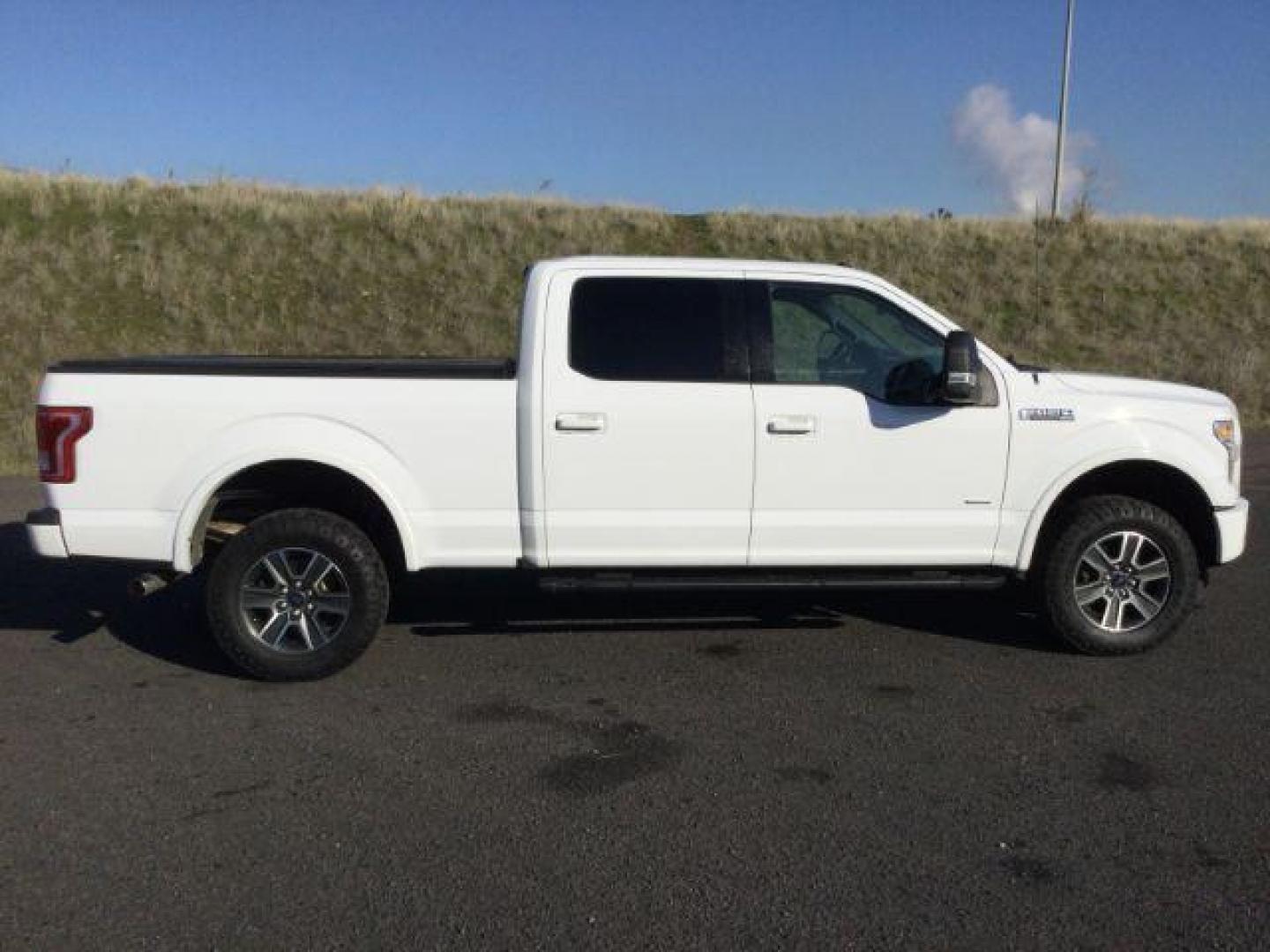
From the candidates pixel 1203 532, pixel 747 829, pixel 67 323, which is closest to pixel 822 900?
pixel 747 829

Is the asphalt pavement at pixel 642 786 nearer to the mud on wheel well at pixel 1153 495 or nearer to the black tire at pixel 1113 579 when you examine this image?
the black tire at pixel 1113 579

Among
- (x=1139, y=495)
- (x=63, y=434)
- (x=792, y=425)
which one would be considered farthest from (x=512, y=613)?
(x=1139, y=495)

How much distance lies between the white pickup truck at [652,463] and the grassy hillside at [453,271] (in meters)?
12.4

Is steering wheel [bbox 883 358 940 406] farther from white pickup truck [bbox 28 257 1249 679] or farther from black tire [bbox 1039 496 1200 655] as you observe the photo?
black tire [bbox 1039 496 1200 655]

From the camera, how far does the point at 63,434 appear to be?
Result: 17.0 feet

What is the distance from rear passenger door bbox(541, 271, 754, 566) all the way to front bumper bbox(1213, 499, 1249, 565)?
8.27ft

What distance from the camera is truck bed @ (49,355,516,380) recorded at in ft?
17.3

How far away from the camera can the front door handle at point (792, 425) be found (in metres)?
5.45

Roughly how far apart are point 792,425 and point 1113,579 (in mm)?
1937

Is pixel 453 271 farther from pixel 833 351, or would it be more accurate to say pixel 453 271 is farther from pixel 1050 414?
pixel 1050 414

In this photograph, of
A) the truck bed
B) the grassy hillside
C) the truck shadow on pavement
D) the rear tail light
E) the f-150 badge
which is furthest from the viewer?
the grassy hillside

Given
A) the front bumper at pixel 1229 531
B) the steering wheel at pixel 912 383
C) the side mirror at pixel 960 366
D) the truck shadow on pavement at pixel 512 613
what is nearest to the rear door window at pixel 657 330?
the steering wheel at pixel 912 383

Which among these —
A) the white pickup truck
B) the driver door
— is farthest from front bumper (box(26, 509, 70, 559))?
the driver door

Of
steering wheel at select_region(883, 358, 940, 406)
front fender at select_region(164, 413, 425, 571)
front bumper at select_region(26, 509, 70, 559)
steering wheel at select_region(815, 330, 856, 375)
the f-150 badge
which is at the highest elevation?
steering wheel at select_region(815, 330, 856, 375)
